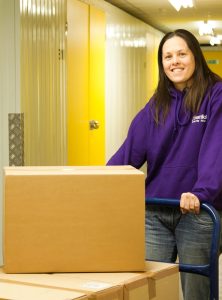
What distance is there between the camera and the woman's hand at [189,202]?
2289 mm

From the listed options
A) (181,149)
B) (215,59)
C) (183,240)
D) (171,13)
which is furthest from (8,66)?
(215,59)

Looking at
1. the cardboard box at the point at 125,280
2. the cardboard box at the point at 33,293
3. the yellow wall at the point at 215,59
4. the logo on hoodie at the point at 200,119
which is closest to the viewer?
the cardboard box at the point at 33,293

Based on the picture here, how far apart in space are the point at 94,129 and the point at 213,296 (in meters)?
4.69

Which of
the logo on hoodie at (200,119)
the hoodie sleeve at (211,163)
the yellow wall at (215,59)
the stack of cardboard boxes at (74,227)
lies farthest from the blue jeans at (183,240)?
the yellow wall at (215,59)

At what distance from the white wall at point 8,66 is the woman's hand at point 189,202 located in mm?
2439

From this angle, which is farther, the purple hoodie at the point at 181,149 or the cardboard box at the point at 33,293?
the purple hoodie at the point at 181,149

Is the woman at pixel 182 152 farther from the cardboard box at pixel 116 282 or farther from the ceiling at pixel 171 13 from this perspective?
the ceiling at pixel 171 13

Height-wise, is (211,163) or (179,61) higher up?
(179,61)

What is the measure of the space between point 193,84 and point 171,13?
23.6ft

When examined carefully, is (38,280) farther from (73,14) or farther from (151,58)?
(151,58)

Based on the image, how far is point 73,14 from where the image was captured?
6.10 m

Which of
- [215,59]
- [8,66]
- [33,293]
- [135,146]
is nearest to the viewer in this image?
[33,293]

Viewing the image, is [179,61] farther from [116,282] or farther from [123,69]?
[123,69]

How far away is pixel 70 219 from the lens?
1.88 meters
